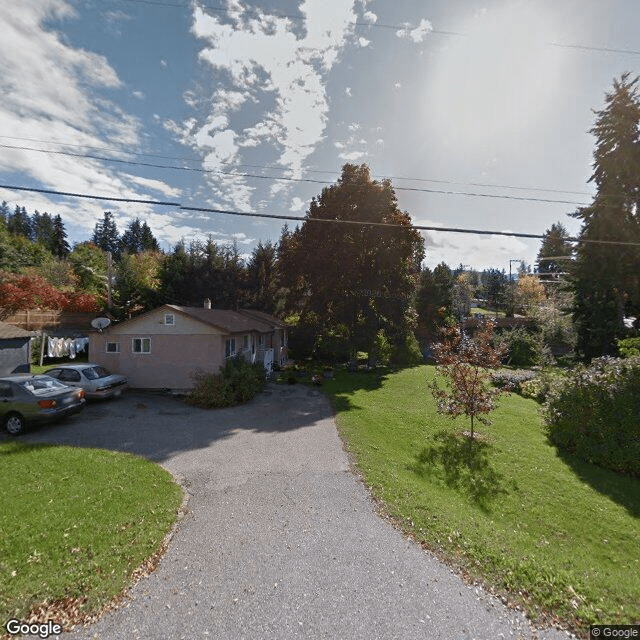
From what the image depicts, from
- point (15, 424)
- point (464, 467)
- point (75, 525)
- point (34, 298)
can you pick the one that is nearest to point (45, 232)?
point (34, 298)

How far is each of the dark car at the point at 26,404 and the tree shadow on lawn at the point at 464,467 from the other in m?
12.0

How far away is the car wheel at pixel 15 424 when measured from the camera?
36.4ft

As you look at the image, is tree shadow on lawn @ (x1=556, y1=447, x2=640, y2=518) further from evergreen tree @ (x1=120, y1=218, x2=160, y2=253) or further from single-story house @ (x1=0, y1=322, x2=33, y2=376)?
evergreen tree @ (x1=120, y1=218, x2=160, y2=253)

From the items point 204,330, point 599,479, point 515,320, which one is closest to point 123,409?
point 204,330

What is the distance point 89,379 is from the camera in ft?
49.1

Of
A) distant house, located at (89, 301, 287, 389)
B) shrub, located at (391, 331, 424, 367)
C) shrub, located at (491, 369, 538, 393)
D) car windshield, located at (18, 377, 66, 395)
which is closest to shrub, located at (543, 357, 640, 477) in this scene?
shrub, located at (491, 369, 538, 393)

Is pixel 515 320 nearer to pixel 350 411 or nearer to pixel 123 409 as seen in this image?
pixel 350 411

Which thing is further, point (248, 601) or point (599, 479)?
point (599, 479)

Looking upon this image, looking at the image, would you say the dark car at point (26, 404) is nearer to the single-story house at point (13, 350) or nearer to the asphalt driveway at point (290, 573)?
the asphalt driveway at point (290, 573)

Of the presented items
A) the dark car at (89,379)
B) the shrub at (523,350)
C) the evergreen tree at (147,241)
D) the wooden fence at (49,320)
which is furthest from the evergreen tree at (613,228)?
the evergreen tree at (147,241)

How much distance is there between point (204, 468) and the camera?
8.87 meters

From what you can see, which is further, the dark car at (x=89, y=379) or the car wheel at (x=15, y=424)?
the dark car at (x=89, y=379)

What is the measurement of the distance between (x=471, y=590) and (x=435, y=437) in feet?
25.2

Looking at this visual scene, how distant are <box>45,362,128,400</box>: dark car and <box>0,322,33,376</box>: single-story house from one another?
622 cm
